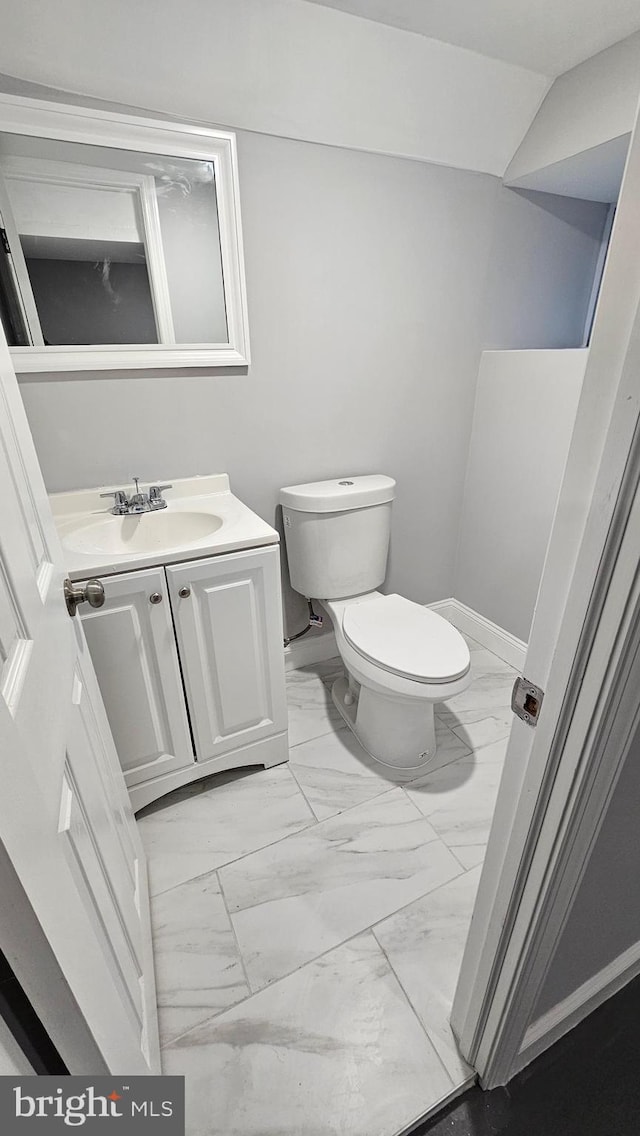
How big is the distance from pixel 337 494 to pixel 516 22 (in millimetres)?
1307

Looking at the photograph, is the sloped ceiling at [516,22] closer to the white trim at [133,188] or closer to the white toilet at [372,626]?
the white trim at [133,188]

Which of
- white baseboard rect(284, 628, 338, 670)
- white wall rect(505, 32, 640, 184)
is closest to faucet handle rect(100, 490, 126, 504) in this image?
white baseboard rect(284, 628, 338, 670)

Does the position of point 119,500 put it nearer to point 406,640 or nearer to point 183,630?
point 183,630

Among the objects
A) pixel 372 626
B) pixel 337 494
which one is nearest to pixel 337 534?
pixel 337 494

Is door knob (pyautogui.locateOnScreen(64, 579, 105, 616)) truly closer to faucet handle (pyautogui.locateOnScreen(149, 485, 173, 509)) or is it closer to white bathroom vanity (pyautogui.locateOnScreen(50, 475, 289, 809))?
white bathroom vanity (pyautogui.locateOnScreen(50, 475, 289, 809))

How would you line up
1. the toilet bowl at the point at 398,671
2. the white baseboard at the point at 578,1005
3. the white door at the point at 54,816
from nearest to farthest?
1. the white door at the point at 54,816
2. the white baseboard at the point at 578,1005
3. the toilet bowl at the point at 398,671

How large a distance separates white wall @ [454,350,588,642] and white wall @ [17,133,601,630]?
0.46 feet

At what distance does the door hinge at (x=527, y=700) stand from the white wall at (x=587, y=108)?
5.24 ft

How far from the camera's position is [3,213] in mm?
1193

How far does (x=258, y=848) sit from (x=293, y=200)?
191 centimetres

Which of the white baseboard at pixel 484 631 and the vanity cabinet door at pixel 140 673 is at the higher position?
the vanity cabinet door at pixel 140 673

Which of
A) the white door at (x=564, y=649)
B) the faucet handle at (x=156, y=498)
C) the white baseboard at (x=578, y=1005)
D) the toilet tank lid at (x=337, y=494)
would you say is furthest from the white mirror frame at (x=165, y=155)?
the white baseboard at (x=578, y=1005)

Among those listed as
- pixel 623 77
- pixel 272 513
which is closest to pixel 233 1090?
pixel 272 513

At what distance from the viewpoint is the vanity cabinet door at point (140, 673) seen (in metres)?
1.19
